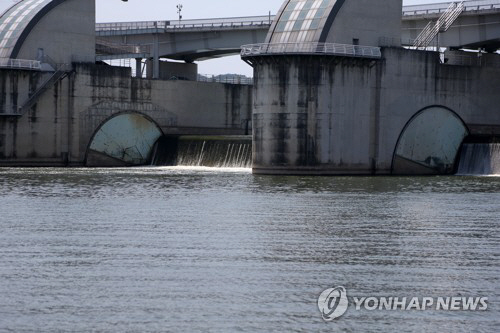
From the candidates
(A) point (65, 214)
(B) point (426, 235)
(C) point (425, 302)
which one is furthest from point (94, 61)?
(C) point (425, 302)

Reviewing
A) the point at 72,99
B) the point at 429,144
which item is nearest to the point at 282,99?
the point at 429,144

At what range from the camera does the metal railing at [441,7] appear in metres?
82.2

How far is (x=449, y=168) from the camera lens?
8256cm

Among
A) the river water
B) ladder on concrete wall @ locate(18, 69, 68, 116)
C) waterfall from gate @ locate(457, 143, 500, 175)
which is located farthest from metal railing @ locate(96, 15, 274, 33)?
the river water

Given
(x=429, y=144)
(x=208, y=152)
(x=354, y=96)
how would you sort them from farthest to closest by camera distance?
(x=208, y=152)
(x=429, y=144)
(x=354, y=96)

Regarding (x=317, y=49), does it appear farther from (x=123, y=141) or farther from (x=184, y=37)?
(x=184, y=37)

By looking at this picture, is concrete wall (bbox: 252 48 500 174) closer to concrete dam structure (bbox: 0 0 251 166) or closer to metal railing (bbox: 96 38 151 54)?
concrete dam structure (bbox: 0 0 251 166)

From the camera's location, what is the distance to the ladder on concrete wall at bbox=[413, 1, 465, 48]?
272 ft

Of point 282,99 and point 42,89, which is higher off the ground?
point 42,89

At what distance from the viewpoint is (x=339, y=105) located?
252ft

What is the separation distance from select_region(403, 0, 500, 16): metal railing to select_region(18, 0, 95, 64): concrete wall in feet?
91.4

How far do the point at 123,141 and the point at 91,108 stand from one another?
4.19m

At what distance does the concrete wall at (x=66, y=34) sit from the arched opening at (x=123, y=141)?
245 inches

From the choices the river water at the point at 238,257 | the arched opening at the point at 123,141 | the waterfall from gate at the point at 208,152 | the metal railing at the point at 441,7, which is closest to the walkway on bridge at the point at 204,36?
the metal railing at the point at 441,7
